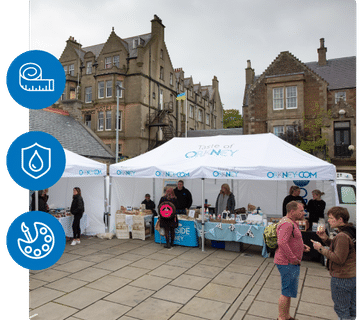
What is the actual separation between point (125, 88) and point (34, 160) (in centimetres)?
2668

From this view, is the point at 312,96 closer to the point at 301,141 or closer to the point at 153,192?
the point at 301,141

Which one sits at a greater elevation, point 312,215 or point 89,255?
point 312,215

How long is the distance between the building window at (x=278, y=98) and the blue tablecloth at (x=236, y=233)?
17300 millimetres

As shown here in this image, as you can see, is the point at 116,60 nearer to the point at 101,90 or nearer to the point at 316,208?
the point at 101,90

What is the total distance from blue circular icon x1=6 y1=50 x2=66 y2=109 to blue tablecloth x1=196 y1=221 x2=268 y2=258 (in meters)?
6.50

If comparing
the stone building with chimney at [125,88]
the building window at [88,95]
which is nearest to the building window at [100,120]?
the stone building with chimney at [125,88]

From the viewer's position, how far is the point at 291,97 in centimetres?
2286

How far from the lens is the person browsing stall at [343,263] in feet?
11.1

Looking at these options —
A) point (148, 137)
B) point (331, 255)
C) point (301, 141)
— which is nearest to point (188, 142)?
point (331, 255)

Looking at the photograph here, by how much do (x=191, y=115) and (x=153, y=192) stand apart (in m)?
31.4

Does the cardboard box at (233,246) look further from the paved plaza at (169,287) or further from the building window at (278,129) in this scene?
the building window at (278,129)

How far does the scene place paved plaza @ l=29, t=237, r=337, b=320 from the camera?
478cm

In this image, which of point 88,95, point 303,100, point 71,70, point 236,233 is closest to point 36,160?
point 236,233

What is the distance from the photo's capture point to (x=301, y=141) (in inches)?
843
